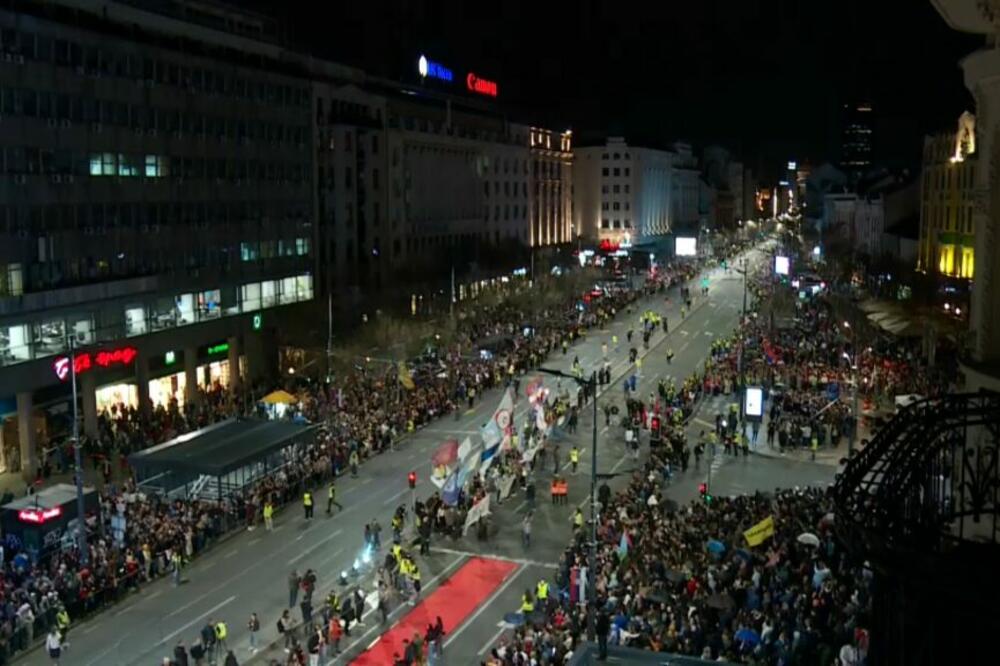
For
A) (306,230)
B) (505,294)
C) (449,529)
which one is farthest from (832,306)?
(449,529)

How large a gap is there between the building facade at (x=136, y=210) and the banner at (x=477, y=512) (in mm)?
14569

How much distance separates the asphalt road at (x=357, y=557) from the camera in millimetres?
25922

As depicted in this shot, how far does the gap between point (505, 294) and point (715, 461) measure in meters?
51.7

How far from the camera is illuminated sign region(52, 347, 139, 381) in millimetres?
44062

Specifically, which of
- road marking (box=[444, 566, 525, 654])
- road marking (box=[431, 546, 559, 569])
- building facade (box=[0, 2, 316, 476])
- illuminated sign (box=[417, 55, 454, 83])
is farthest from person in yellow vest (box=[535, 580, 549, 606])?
illuminated sign (box=[417, 55, 454, 83])

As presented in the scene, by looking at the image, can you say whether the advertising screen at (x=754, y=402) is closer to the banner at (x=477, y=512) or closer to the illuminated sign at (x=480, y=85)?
the banner at (x=477, y=512)

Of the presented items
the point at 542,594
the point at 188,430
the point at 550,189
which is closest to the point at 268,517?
the point at 542,594

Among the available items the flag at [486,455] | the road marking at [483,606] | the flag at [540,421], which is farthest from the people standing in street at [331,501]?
the road marking at [483,606]

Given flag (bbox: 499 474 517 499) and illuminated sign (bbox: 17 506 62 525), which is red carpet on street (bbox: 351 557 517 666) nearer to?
flag (bbox: 499 474 517 499)

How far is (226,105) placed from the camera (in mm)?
59281

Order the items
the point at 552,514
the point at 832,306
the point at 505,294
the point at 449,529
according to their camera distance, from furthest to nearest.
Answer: the point at 505,294
the point at 832,306
the point at 552,514
the point at 449,529

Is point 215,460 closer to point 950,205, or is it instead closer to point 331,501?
point 331,501

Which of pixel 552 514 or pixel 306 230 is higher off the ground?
pixel 306 230

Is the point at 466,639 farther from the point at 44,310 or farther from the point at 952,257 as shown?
the point at 952,257
